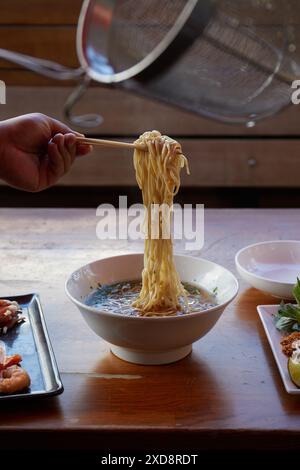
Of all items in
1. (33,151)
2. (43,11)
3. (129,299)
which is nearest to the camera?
(129,299)

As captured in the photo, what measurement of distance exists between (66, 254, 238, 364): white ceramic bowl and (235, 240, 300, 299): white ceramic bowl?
6.6 inches

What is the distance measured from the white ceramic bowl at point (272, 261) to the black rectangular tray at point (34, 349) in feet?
1.57

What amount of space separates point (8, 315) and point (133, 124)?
2068 mm

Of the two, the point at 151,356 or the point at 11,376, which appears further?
the point at 151,356

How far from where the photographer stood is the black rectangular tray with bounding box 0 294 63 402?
97cm

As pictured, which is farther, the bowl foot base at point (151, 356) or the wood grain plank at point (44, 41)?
the wood grain plank at point (44, 41)

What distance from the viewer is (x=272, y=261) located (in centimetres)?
153

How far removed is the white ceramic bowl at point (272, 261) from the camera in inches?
57.6

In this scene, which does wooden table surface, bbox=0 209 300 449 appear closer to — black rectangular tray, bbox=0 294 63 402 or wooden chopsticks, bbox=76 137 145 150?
black rectangular tray, bbox=0 294 63 402

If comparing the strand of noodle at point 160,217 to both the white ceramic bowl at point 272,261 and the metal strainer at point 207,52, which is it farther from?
the metal strainer at point 207,52

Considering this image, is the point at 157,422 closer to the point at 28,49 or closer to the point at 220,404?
the point at 220,404

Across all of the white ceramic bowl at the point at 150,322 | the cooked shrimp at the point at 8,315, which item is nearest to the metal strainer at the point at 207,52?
the white ceramic bowl at the point at 150,322

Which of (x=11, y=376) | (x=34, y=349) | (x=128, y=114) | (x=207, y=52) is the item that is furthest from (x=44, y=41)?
(x=11, y=376)

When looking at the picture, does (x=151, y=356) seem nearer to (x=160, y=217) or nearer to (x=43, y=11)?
(x=160, y=217)
